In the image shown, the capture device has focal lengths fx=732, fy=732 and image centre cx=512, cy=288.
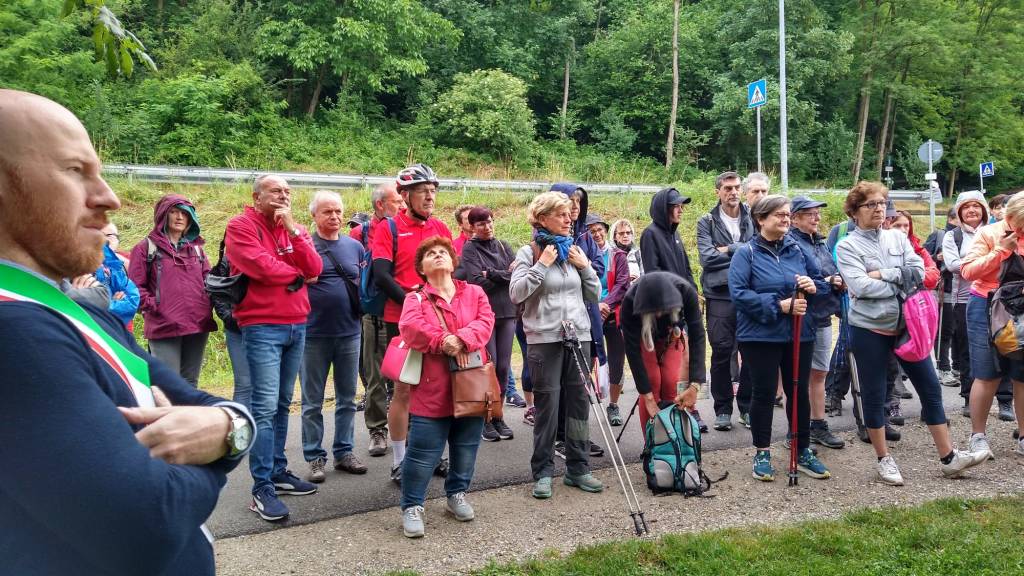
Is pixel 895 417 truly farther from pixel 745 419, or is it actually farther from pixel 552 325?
pixel 552 325

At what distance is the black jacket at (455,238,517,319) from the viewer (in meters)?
6.57

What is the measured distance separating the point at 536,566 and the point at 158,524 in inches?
121

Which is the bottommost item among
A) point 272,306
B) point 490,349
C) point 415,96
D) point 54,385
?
point 490,349

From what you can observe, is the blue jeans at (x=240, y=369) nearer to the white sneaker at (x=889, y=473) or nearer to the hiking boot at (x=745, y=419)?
the hiking boot at (x=745, y=419)

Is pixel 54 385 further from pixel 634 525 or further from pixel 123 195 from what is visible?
pixel 123 195

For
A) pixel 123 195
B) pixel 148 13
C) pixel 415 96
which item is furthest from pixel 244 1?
pixel 123 195

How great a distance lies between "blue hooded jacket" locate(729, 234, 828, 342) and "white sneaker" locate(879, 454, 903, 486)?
1.08 meters

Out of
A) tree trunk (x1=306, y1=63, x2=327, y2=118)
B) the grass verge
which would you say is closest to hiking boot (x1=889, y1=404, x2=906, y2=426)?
the grass verge

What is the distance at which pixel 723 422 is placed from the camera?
7.04 m

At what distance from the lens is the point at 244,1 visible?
29.2m

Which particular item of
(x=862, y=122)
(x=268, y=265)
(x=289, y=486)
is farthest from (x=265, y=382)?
(x=862, y=122)

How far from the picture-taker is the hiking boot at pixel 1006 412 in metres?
7.32

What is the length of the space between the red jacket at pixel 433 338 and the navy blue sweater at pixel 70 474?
339cm

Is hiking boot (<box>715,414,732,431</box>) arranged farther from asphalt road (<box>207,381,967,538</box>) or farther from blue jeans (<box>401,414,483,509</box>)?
blue jeans (<box>401,414,483,509</box>)
